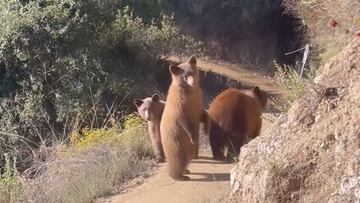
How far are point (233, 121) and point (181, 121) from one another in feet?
2.63

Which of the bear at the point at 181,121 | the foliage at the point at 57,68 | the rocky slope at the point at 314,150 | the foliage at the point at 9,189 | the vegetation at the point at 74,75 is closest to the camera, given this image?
the rocky slope at the point at 314,150

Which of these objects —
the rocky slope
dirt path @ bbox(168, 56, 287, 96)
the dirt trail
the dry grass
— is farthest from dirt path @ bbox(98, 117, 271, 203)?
dirt path @ bbox(168, 56, 287, 96)

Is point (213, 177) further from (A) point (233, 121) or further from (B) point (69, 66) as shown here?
(B) point (69, 66)

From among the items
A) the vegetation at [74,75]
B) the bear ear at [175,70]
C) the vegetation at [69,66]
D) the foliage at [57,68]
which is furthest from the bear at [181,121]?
the foliage at [57,68]

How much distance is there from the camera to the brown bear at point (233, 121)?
491 inches

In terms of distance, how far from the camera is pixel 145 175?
42.2 ft

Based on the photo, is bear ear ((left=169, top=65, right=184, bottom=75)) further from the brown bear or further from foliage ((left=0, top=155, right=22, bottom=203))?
foliage ((left=0, top=155, right=22, bottom=203))

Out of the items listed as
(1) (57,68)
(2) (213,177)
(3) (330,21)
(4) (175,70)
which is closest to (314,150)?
(3) (330,21)

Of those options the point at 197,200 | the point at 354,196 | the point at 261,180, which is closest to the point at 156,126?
the point at 197,200

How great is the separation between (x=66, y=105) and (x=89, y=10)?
2.86 metres

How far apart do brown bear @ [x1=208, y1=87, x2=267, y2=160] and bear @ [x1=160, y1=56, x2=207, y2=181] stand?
29 cm

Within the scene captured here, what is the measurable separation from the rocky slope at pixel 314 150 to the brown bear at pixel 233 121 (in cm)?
349

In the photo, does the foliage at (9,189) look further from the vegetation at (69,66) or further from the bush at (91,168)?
the vegetation at (69,66)

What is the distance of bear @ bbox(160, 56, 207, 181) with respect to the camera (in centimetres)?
1222
